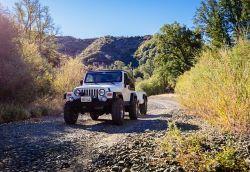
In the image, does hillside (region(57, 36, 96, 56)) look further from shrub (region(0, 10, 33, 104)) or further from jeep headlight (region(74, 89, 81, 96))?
jeep headlight (region(74, 89, 81, 96))

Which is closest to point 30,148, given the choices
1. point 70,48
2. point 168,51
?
point 168,51

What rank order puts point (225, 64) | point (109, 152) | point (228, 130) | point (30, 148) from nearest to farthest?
point (109, 152) → point (30, 148) → point (228, 130) → point (225, 64)

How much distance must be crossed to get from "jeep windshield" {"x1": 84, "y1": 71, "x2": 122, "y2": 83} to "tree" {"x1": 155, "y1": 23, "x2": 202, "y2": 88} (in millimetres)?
49409

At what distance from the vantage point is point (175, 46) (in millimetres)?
68312

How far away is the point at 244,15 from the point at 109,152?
5118 centimetres

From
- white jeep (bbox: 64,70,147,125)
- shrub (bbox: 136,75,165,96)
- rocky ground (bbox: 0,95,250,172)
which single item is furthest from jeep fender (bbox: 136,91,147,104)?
shrub (bbox: 136,75,165,96)

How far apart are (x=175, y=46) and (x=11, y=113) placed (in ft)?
167

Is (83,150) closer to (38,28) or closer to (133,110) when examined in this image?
(133,110)

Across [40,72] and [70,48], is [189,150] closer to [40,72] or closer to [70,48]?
[40,72]

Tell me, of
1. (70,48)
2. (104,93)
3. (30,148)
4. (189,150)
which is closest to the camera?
(189,150)

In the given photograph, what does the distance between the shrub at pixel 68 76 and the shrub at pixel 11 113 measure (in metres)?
9.50

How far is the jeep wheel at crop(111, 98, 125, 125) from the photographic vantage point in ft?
51.0

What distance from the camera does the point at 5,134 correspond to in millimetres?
13250

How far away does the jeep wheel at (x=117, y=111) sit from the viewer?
611 inches
